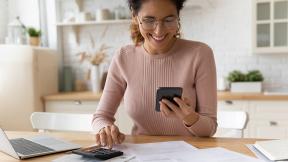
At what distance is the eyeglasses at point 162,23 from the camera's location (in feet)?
4.79

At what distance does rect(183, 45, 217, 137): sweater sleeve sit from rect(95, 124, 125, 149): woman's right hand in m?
0.27

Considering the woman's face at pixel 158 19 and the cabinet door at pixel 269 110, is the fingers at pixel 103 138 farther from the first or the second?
the cabinet door at pixel 269 110

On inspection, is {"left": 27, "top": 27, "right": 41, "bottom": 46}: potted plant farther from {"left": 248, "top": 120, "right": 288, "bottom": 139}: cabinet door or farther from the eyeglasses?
Result: the eyeglasses

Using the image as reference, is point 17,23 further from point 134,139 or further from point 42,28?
point 134,139

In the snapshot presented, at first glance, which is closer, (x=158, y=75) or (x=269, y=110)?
(x=158, y=75)

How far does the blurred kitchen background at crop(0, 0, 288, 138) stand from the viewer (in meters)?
2.95

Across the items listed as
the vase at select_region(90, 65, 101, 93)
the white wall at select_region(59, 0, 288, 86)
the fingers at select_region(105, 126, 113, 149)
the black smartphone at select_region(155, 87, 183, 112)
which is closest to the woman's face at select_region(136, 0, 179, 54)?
the black smartphone at select_region(155, 87, 183, 112)

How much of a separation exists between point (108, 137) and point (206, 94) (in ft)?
1.44

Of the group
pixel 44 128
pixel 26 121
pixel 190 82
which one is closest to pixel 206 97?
pixel 190 82

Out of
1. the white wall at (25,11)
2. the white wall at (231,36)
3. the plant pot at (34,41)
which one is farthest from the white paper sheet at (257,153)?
the white wall at (25,11)

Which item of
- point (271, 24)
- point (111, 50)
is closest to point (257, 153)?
point (271, 24)

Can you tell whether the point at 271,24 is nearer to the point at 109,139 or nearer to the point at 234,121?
the point at 234,121

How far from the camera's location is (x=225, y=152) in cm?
115

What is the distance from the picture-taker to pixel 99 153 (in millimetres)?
1143
